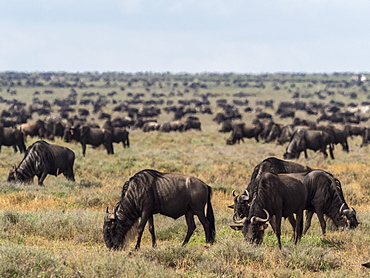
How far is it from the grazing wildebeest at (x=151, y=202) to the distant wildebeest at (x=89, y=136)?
20.1 meters

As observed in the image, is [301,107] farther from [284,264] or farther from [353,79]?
[353,79]

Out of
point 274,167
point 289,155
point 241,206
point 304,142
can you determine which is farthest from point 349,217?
point 304,142

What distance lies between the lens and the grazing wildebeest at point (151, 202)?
9.35m

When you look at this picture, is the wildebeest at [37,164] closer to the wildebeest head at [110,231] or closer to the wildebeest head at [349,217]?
the wildebeest head at [110,231]

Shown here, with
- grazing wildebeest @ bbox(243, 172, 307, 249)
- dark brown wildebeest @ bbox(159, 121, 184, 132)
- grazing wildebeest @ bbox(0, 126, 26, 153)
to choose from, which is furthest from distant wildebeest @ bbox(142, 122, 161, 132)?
grazing wildebeest @ bbox(243, 172, 307, 249)

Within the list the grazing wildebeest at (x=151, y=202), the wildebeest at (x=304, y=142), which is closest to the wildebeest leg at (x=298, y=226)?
the grazing wildebeest at (x=151, y=202)

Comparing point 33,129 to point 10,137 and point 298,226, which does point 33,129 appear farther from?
point 298,226

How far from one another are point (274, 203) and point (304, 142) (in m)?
18.4

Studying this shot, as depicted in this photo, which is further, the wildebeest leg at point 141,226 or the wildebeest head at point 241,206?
the wildebeest head at point 241,206

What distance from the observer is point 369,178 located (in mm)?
19609

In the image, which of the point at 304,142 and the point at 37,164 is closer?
the point at 37,164

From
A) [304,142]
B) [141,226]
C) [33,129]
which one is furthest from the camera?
[33,129]

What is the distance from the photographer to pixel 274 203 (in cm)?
955

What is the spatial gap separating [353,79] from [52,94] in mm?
100953
